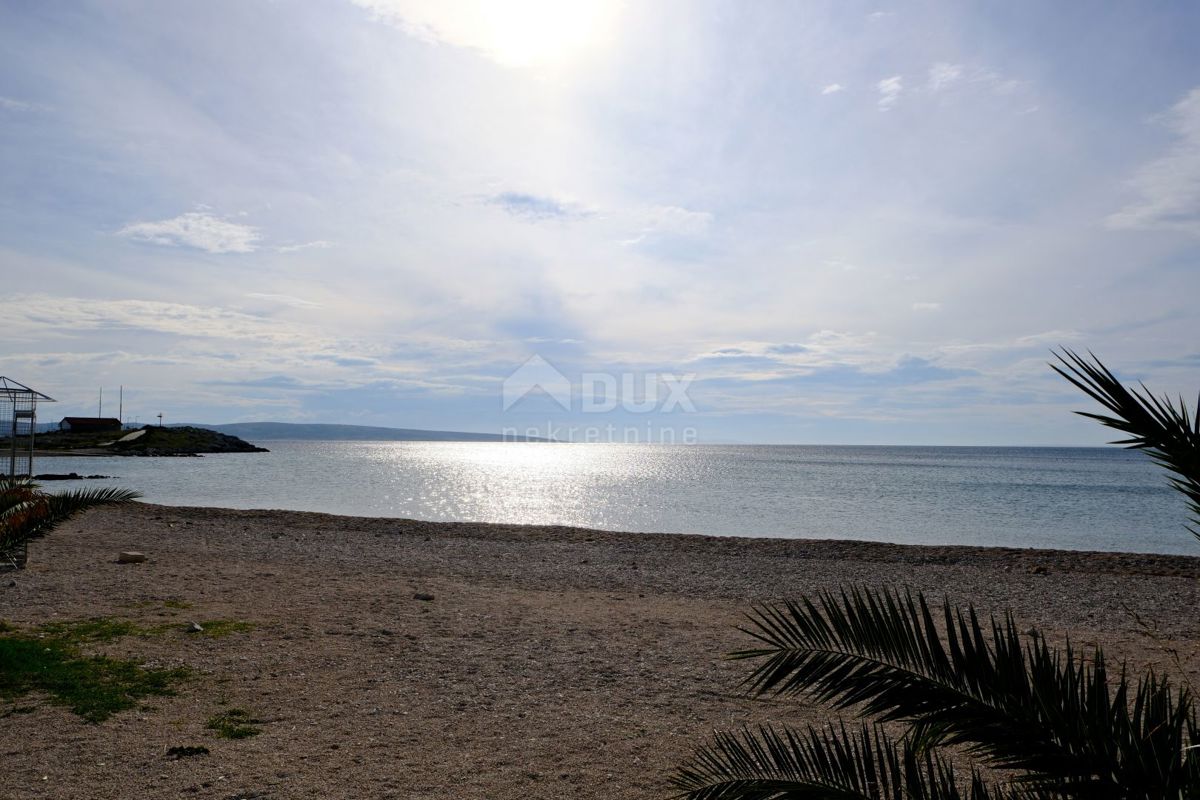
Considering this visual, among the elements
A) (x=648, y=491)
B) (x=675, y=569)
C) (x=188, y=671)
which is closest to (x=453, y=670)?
(x=188, y=671)

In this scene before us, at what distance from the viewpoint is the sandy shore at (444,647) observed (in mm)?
4973

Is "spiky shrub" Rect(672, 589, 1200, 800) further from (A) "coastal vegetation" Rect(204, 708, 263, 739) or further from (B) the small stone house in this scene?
(B) the small stone house

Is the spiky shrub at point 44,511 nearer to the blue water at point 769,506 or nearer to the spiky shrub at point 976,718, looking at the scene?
the spiky shrub at point 976,718

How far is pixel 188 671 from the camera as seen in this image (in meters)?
6.91

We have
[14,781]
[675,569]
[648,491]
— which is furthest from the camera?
[648,491]

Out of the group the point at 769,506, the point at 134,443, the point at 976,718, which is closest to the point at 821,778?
the point at 976,718

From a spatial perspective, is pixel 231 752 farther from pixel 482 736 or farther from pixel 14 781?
pixel 482 736

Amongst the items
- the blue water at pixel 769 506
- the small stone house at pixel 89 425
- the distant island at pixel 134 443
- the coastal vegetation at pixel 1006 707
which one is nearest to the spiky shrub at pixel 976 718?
the coastal vegetation at pixel 1006 707

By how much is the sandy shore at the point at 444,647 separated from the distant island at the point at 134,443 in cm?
7930

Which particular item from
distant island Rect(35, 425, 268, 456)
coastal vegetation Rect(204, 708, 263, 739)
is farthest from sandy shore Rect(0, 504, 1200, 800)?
distant island Rect(35, 425, 268, 456)

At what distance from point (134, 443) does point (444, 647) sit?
326 feet

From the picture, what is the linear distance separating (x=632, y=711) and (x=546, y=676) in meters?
1.16

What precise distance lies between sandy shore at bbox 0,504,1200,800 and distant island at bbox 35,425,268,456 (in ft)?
260

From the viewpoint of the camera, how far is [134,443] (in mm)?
92688
